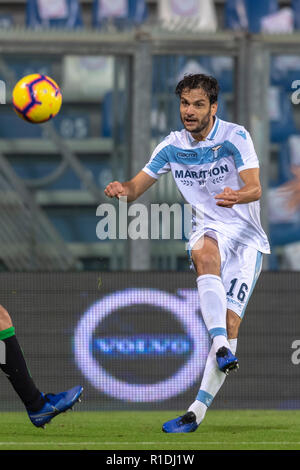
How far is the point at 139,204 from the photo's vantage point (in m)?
11.2

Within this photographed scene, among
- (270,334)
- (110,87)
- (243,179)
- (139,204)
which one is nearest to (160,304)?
(270,334)

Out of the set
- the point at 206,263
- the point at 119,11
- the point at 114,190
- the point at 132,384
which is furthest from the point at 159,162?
the point at 119,11

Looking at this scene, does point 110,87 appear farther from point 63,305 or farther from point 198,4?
point 63,305

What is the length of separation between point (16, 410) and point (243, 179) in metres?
3.64

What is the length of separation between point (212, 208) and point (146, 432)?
1.46 m

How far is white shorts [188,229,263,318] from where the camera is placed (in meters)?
6.45

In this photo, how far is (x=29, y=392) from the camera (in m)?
6.16

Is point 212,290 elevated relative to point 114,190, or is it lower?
lower

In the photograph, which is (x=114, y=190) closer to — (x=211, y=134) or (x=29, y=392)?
(x=211, y=134)

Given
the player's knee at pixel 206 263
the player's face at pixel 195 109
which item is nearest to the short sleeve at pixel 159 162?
the player's face at pixel 195 109

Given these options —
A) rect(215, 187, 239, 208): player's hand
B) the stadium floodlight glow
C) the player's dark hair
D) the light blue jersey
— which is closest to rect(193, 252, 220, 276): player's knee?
the light blue jersey

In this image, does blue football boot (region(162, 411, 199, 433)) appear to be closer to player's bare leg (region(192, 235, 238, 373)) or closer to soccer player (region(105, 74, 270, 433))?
soccer player (region(105, 74, 270, 433))

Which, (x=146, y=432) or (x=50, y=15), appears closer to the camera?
(x=146, y=432)

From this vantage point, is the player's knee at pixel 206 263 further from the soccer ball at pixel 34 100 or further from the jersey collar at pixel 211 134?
the soccer ball at pixel 34 100
